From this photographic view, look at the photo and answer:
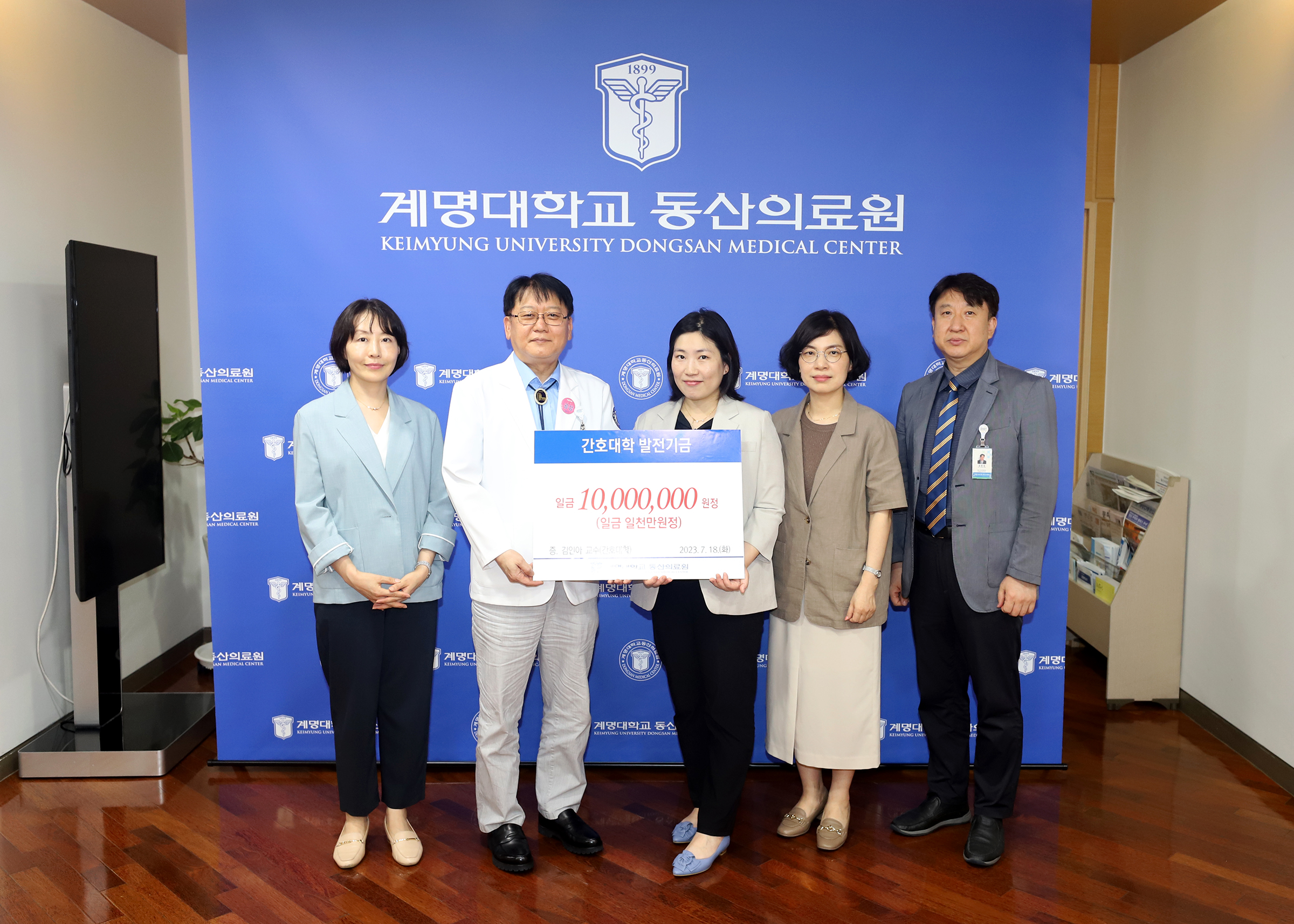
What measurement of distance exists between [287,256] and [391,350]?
36.8 inches

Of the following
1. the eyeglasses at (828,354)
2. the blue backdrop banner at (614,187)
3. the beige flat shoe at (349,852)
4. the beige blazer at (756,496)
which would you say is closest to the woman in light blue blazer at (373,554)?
the beige flat shoe at (349,852)

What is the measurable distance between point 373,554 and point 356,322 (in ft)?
2.31

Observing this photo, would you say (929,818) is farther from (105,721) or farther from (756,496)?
(105,721)

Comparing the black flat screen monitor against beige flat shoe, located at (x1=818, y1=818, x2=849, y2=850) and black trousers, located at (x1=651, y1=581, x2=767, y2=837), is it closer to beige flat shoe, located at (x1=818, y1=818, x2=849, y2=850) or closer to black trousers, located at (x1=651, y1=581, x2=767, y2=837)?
black trousers, located at (x1=651, y1=581, x2=767, y2=837)

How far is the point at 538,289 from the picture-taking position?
104 inches

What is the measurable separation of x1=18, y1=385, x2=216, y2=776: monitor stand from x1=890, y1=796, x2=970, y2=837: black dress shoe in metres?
2.74

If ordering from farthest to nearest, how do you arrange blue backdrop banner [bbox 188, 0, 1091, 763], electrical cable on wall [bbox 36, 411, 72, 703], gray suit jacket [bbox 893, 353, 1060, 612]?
electrical cable on wall [bbox 36, 411, 72, 703] < blue backdrop banner [bbox 188, 0, 1091, 763] < gray suit jacket [bbox 893, 353, 1060, 612]

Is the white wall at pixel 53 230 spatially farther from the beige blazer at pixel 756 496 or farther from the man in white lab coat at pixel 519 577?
the beige blazer at pixel 756 496

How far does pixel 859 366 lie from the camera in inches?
107

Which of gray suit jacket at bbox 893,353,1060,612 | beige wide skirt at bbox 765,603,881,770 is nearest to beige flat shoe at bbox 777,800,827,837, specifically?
beige wide skirt at bbox 765,603,881,770

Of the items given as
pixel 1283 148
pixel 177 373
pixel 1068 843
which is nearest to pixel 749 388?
pixel 1068 843

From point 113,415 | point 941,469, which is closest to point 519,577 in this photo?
point 941,469

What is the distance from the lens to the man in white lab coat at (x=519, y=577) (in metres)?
2.63

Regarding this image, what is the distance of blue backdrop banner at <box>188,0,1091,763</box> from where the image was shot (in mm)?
3234
